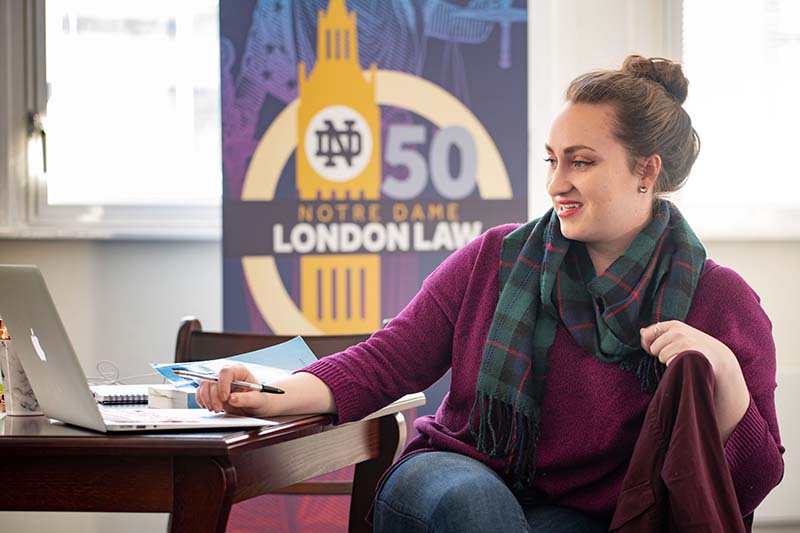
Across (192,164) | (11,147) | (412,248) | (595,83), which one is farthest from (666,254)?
(11,147)

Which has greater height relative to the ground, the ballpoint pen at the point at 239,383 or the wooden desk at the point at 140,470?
the ballpoint pen at the point at 239,383

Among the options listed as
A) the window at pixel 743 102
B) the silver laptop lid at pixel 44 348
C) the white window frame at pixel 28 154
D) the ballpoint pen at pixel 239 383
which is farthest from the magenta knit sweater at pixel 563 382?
the window at pixel 743 102

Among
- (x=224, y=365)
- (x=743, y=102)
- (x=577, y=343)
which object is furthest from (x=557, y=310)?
(x=743, y=102)

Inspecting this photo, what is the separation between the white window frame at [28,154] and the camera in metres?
2.98

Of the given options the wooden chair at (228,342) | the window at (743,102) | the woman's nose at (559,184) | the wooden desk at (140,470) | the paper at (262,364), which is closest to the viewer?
the wooden desk at (140,470)

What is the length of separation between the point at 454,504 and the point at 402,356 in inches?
14.0

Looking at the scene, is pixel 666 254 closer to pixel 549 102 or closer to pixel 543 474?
pixel 543 474

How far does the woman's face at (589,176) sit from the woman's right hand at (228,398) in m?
0.60

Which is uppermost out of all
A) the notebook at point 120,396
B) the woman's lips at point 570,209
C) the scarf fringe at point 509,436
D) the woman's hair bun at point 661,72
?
the woman's hair bun at point 661,72

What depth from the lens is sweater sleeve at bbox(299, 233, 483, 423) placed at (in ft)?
Result: 4.98

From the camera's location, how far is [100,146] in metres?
3.07

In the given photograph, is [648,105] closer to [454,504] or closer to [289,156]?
[454,504]

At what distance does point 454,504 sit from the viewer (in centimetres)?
133

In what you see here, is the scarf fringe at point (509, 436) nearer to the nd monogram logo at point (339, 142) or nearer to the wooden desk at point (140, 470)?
the wooden desk at point (140, 470)
